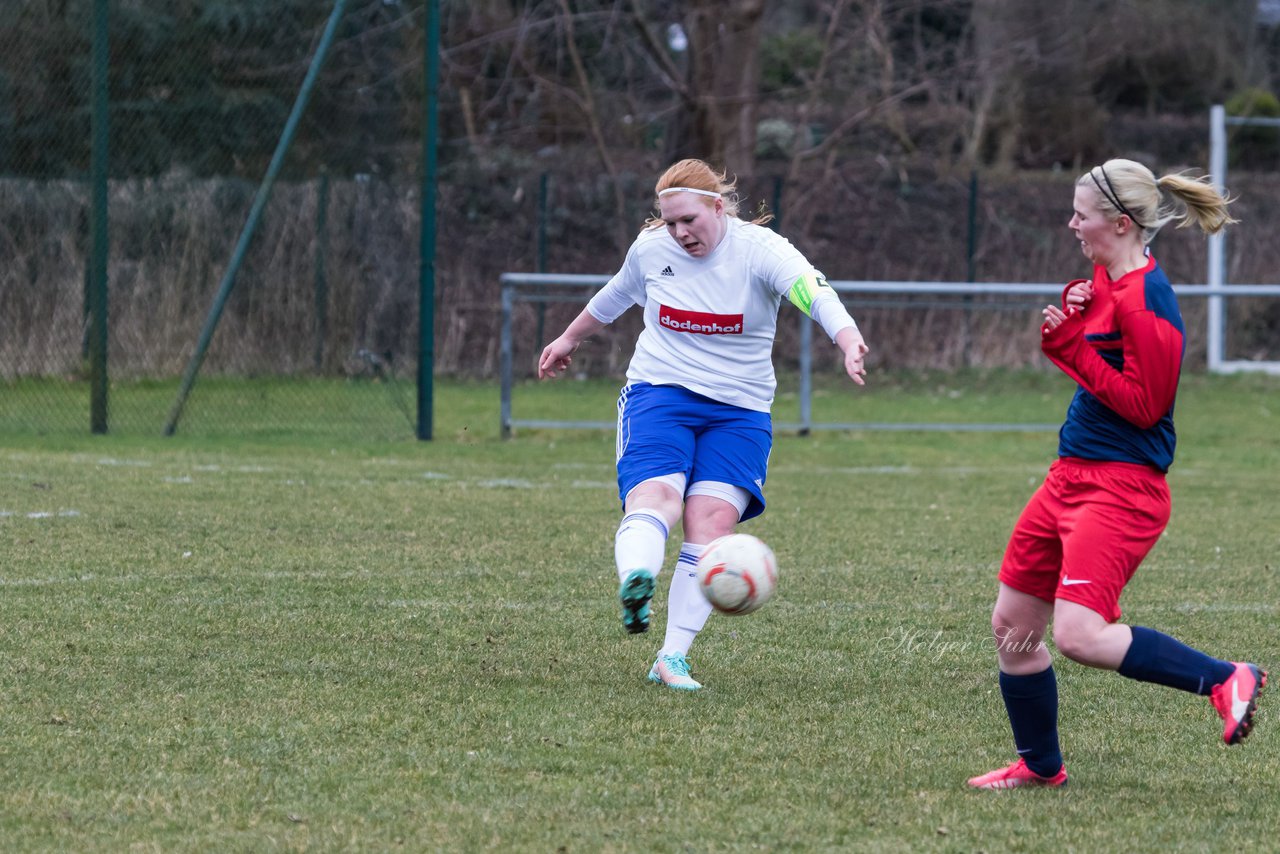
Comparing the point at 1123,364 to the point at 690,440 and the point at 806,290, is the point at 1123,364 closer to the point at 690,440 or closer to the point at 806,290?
the point at 806,290

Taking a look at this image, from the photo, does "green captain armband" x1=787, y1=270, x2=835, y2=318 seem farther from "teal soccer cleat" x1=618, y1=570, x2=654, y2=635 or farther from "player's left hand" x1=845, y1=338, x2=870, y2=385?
"teal soccer cleat" x1=618, y1=570, x2=654, y2=635

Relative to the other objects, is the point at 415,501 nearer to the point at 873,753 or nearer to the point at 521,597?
the point at 521,597

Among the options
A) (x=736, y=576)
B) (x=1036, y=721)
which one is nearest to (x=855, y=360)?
(x=736, y=576)

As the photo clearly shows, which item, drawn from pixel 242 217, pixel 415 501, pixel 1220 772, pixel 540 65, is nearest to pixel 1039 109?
pixel 540 65

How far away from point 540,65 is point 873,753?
17703 mm

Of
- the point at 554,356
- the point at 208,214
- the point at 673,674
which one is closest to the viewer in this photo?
the point at 673,674

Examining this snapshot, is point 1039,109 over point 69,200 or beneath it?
over

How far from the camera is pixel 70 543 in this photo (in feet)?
25.2

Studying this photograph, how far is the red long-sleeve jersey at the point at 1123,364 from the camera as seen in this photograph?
3943 millimetres

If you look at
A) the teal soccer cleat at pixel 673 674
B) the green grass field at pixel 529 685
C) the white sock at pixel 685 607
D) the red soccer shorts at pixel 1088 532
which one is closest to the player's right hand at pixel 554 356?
the white sock at pixel 685 607

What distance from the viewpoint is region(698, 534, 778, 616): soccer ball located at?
192 inches

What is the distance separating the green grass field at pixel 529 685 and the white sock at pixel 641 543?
425 millimetres

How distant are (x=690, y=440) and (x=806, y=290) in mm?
630

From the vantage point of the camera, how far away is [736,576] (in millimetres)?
4867
